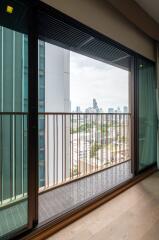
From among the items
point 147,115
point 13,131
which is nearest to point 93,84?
point 147,115

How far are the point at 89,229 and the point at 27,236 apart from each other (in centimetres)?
54

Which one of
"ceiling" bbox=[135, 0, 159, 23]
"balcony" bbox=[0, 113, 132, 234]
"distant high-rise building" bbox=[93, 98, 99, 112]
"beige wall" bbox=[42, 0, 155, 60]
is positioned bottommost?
"balcony" bbox=[0, 113, 132, 234]

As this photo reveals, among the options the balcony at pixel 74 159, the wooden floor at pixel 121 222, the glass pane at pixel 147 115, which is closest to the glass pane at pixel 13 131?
the balcony at pixel 74 159

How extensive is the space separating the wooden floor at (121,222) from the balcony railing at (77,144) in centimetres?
80

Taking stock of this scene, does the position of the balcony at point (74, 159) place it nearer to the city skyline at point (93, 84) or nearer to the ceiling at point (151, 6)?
the city skyline at point (93, 84)

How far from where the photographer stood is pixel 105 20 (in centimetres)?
199

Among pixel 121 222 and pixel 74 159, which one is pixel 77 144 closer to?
pixel 74 159

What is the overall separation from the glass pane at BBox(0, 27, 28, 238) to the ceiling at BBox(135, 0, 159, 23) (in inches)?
69.4

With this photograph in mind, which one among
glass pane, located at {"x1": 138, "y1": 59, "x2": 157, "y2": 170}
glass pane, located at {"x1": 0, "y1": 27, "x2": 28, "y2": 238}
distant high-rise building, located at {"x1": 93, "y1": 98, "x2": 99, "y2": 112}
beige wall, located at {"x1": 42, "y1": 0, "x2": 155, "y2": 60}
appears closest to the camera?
glass pane, located at {"x1": 0, "y1": 27, "x2": 28, "y2": 238}

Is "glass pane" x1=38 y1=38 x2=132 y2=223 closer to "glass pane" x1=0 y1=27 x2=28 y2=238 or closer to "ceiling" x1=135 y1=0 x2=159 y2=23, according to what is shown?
"glass pane" x1=0 y1=27 x2=28 y2=238

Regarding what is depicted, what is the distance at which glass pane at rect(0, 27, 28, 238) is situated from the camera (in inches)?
52.5

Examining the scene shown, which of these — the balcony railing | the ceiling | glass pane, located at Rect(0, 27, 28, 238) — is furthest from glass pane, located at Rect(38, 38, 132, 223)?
the ceiling

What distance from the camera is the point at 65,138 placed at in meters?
2.73

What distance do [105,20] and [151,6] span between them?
32.3 inches
